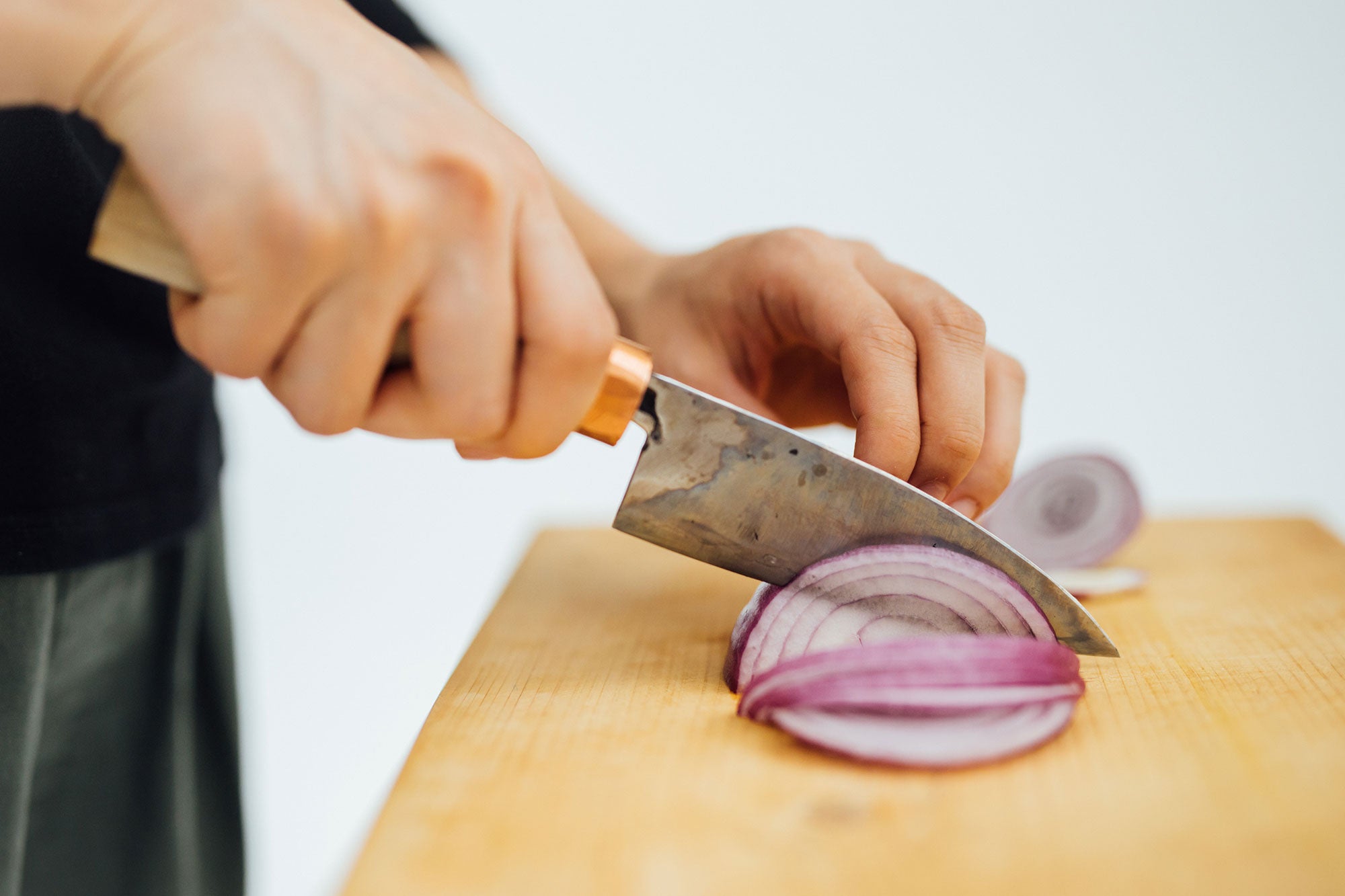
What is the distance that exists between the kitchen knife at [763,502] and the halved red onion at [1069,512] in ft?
1.66

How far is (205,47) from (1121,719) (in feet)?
3.25

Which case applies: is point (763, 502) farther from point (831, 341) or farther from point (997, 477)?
point (997, 477)

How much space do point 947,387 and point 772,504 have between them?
255mm

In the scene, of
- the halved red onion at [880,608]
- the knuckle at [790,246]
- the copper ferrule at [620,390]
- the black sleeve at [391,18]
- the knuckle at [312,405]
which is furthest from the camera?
the black sleeve at [391,18]

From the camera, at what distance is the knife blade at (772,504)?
1.03 m

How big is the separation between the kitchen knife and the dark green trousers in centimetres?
51

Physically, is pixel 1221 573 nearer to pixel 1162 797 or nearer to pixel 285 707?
pixel 1162 797

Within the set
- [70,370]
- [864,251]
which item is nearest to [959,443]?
[864,251]

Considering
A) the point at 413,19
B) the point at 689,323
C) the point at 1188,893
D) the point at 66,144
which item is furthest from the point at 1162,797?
the point at 413,19

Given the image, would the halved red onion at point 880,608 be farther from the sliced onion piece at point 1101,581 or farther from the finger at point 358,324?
the finger at point 358,324

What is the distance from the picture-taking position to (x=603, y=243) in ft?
5.35

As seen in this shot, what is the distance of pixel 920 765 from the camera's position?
850mm

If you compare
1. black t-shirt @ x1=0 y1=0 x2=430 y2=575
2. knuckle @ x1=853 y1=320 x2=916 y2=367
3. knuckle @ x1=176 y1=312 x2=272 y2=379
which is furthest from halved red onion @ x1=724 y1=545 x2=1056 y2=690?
black t-shirt @ x1=0 y1=0 x2=430 y2=575

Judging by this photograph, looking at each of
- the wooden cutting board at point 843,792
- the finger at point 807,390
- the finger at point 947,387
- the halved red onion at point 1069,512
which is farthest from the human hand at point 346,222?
the halved red onion at point 1069,512
